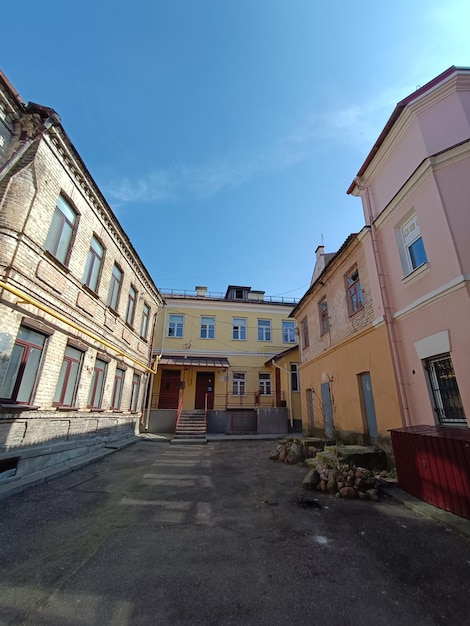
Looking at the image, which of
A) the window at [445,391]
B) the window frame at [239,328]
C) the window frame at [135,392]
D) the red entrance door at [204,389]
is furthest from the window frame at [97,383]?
the window frame at [239,328]

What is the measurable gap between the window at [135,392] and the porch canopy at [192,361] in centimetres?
316

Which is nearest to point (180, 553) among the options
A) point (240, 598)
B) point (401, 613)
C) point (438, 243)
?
point (240, 598)

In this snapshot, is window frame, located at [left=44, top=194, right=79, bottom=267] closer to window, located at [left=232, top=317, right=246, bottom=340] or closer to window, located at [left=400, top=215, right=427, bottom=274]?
window, located at [left=400, top=215, right=427, bottom=274]

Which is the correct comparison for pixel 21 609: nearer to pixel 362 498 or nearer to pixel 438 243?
pixel 362 498

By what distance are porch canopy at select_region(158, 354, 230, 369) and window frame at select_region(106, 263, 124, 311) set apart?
7.02m

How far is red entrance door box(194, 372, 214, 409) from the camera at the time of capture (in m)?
19.5

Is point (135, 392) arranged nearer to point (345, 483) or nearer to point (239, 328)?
point (239, 328)

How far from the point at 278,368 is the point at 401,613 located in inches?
708

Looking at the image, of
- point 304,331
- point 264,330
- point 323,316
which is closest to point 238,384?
point 264,330

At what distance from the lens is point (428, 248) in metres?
6.50

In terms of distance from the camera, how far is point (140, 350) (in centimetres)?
1457

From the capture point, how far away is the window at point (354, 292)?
9.45 m

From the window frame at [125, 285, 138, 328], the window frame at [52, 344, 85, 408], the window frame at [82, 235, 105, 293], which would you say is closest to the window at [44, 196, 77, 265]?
the window frame at [82, 235, 105, 293]

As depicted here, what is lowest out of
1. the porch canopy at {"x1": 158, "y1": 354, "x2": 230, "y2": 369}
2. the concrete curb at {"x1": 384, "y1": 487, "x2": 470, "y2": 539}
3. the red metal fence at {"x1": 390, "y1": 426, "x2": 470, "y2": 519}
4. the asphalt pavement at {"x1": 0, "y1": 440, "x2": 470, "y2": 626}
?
the asphalt pavement at {"x1": 0, "y1": 440, "x2": 470, "y2": 626}
